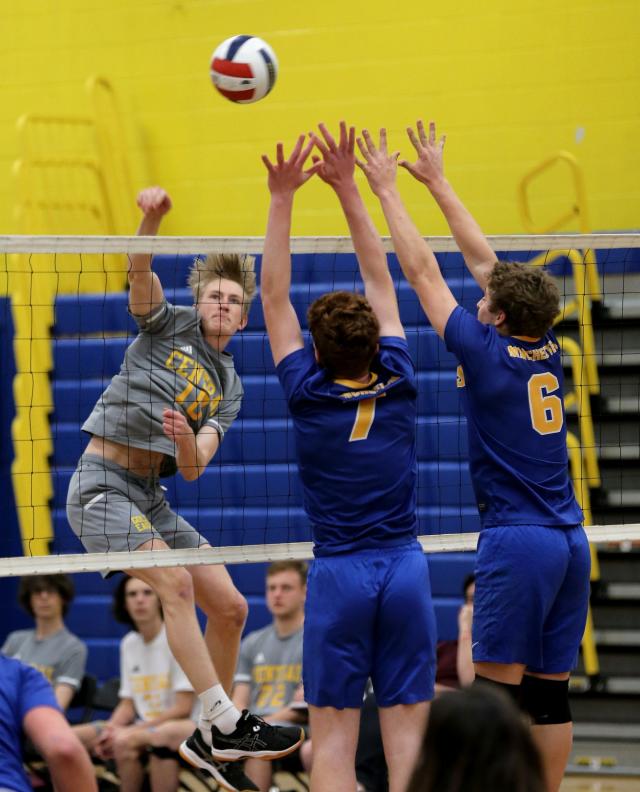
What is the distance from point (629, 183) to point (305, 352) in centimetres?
618

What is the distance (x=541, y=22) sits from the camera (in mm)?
10461

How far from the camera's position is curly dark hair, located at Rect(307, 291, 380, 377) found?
15.6 ft

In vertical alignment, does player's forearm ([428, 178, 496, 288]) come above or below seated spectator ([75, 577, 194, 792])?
above

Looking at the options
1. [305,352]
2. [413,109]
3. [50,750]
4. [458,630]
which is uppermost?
[413,109]

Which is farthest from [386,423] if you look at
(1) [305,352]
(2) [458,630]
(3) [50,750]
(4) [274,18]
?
(4) [274,18]

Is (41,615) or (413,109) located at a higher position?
(413,109)

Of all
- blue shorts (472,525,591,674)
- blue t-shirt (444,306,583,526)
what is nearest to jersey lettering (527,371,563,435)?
blue t-shirt (444,306,583,526)

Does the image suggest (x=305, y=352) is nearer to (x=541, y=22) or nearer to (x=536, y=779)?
(x=536, y=779)

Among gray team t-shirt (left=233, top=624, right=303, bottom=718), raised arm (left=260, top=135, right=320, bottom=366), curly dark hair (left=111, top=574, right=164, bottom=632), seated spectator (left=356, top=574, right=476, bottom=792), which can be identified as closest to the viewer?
raised arm (left=260, top=135, right=320, bottom=366)

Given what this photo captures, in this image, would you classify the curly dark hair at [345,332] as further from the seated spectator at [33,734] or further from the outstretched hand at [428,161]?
the seated spectator at [33,734]

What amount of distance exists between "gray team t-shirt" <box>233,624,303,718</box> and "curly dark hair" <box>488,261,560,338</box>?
3.42m

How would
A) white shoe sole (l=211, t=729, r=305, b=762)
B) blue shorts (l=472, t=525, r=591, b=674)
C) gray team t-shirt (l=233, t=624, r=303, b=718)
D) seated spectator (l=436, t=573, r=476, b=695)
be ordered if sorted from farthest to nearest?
gray team t-shirt (l=233, t=624, r=303, b=718)
seated spectator (l=436, t=573, r=476, b=695)
white shoe sole (l=211, t=729, r=305, b=762)
blue shorts (l=472, t=525, r=591, b=674)

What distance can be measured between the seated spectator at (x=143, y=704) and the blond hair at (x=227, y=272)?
282 centimetres

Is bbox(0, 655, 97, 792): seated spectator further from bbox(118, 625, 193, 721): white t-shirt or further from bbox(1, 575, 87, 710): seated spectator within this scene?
Result: bbox(1, 575, 87, 710): seated spectator
